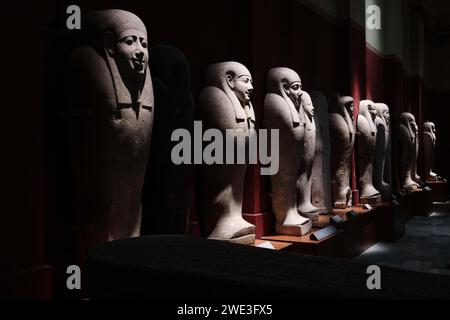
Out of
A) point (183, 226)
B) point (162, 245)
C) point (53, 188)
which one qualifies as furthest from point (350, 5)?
point (162, 245)

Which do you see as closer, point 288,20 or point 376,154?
point 288,20

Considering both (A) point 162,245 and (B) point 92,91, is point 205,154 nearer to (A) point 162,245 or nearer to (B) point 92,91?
(B) point 92,91

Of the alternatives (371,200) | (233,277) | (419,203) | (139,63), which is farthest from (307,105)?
(419,203)

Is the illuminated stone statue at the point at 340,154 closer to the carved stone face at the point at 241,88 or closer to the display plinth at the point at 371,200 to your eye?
the display plinth at the point at 371,200

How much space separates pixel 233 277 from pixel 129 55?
162 centimetres

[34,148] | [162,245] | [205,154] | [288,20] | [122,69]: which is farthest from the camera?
[288,20]

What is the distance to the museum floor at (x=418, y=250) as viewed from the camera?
5.65 metres

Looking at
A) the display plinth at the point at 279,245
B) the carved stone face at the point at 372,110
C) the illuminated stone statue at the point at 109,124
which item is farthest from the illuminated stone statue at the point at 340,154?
the illuminated stone statue at the point at 109,124

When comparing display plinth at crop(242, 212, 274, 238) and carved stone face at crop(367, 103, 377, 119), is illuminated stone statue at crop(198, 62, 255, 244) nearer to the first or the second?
display plinth at crop(242, 212, 274, 238)

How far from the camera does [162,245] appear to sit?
195cm

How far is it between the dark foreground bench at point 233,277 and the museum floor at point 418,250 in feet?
11.5

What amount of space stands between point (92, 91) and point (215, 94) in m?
1.35

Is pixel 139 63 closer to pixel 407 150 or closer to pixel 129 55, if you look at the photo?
pixel 129 55

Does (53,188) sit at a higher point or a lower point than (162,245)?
higher
